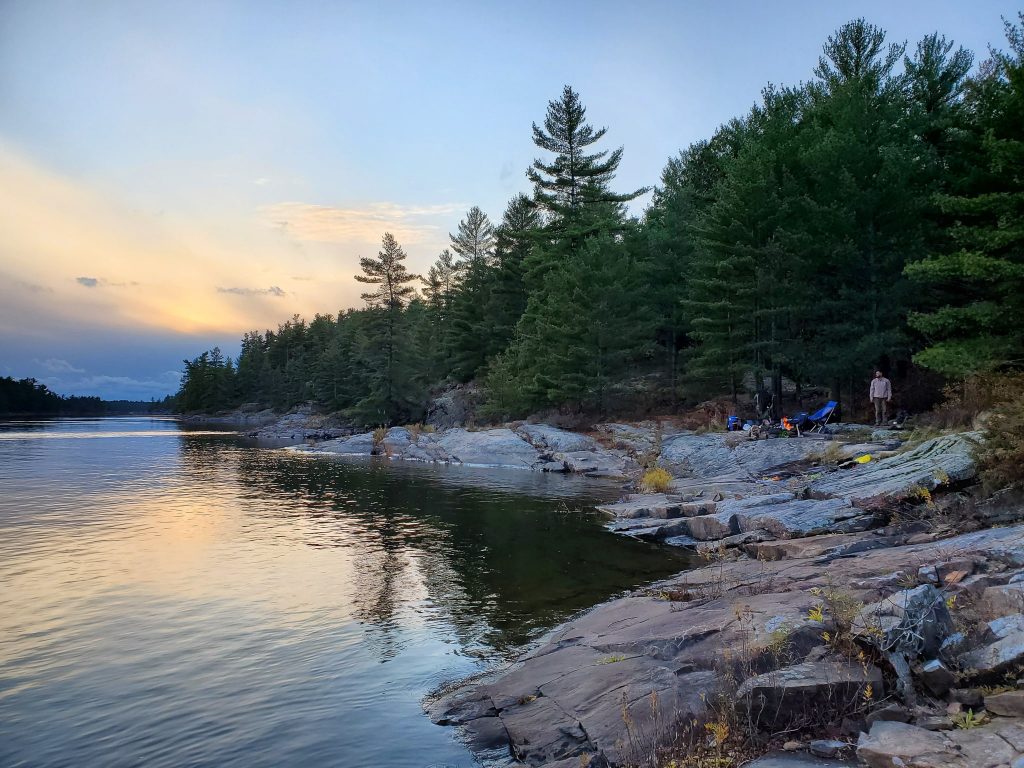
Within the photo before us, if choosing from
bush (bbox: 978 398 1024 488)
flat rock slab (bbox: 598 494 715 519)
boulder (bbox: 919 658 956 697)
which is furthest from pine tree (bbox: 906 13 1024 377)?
boulder (bbox: 919 658 956 697)

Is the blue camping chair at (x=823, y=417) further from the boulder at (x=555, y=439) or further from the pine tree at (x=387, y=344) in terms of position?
the pine tree at (x=387, y=344)

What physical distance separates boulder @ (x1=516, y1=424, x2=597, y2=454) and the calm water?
37.8 feet

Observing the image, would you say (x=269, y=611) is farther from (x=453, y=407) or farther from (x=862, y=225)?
(x=453, y=407)

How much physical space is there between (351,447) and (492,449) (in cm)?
1587

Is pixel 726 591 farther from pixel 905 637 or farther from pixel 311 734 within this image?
pixel 311 734

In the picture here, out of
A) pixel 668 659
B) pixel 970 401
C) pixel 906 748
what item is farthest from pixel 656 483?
pixel 906 748

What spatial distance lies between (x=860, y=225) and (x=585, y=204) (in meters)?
28.5

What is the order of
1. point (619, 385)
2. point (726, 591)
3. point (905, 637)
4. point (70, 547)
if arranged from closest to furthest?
point (905, 637) < point (726, 591) < point (70, 547) < point (619, 385)

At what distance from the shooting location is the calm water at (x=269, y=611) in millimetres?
7250

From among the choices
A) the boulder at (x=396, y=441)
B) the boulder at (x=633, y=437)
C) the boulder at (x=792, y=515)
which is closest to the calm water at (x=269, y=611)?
the boulder at (x=792, y=515)

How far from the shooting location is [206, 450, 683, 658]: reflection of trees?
11.5 m

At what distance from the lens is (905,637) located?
18.8ft

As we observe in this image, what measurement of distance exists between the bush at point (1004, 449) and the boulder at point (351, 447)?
42042mm

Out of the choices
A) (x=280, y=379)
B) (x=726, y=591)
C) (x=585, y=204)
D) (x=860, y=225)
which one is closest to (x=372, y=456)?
(x=585, y=204)
